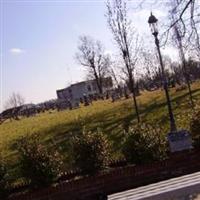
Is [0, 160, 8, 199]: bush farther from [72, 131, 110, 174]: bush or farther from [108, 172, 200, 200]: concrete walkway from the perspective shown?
[108, 172, 200, 200]: concrete walkway

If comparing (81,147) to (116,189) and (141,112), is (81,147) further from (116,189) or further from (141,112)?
(141,112)

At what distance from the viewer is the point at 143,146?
12.7m

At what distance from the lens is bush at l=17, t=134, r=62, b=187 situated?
41.3ft

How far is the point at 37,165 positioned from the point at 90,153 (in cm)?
144

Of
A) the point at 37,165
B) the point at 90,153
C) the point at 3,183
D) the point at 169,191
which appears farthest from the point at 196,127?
the point at 3,183

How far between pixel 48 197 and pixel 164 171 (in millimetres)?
2989

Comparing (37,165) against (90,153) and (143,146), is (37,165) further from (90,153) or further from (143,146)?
(143,146)

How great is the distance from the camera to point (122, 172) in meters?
12.1

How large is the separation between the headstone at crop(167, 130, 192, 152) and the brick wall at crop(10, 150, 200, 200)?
91 centimetres

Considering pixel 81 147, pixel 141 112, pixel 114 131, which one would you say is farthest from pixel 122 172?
pixel 141 112

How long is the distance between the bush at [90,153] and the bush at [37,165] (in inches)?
26.0

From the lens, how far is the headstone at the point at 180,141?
13289 mm

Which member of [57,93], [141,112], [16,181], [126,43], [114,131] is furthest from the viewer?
[57,93]

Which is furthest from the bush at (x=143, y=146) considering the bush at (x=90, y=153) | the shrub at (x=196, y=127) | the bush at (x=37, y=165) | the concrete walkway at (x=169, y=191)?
the concrete walkway at (x=169, y=191)
